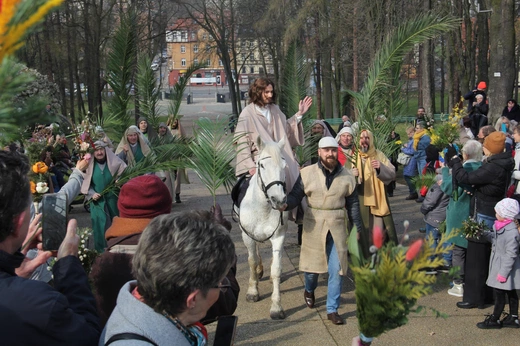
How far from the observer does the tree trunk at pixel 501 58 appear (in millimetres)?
16047

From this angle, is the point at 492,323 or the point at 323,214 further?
the point at 323,214

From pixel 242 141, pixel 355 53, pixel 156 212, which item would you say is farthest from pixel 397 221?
pixel 355 53

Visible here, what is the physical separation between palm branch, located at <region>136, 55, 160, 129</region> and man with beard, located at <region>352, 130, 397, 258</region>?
4640 mm

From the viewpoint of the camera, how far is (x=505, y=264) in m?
5.87

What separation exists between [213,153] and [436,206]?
2.88 metres

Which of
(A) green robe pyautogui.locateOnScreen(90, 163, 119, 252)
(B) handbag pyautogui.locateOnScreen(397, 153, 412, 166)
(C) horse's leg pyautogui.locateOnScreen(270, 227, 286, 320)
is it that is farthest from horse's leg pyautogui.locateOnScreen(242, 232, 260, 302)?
(B) handbag pyautogui.locateOnScreen(397, 153, 412, 166)

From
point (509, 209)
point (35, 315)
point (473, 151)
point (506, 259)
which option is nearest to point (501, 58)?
point (473, 151)

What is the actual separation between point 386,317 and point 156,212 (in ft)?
5.69

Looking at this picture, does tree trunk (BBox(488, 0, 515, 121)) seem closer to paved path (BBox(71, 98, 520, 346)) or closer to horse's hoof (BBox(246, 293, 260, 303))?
paved path (BBox(71, 98, 520, 346))

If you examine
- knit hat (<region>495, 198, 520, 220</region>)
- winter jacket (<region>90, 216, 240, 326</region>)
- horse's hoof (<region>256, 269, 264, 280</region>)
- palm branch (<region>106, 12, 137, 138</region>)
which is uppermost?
palm branch (<region>106, 12, 137, 138</region>)

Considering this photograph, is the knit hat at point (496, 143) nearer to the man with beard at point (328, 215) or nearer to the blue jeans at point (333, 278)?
the man with beard at point (328, 215)

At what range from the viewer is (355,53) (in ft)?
82.1

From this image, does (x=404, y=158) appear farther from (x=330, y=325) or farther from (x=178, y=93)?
(x=330, y=325)

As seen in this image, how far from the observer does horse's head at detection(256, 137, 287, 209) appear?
6.15m
